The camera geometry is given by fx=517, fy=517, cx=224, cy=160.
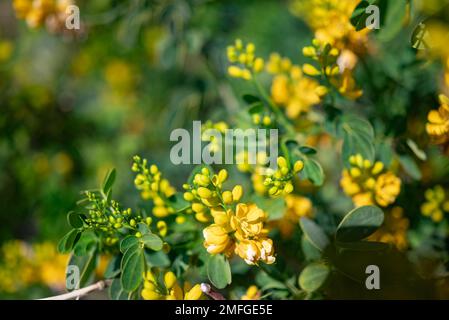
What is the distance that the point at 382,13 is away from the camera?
139 centimetres

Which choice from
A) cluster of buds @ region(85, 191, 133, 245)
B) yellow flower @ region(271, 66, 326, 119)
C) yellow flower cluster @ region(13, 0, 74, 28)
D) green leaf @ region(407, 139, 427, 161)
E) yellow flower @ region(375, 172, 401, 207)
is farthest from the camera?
yellow flower cluster @ region(13, 0, 74, 28)

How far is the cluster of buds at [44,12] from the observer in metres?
1.88

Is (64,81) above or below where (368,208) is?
above

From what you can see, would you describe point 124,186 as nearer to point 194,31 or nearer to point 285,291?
point 194,31

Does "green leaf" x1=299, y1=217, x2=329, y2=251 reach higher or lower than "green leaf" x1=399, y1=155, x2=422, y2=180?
lower

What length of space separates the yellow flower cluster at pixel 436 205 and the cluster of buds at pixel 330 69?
422 mm

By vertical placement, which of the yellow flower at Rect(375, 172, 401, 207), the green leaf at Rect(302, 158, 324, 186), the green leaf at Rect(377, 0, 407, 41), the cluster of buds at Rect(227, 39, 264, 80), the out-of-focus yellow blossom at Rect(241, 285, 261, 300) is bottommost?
the out-of-focus yellow blossom at Rect(241, 285, 261, 300)

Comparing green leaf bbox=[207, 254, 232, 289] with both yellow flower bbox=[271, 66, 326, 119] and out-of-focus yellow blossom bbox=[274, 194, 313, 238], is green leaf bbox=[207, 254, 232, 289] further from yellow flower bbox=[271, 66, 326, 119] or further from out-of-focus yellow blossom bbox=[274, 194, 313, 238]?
yellow flower bbox=[271, 66, 326, 119]

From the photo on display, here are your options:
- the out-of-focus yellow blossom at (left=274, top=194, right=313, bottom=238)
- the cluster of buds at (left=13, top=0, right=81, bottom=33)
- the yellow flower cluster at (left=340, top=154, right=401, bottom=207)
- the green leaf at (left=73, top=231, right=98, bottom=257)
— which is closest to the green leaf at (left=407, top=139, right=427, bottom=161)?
the yellow flower cluster at (left=340, top=154, right=401, bottom=207)

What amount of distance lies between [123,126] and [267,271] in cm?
170

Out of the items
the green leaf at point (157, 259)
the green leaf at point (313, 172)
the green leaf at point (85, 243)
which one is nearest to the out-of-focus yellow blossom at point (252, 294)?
the green leaf at point (157, 259)

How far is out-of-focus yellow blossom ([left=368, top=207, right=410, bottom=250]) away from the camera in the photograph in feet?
5.04

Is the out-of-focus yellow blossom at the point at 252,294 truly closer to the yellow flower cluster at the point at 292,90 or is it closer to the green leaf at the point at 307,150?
the green leaf at the point at 307,150

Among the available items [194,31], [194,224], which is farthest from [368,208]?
[194,31]
